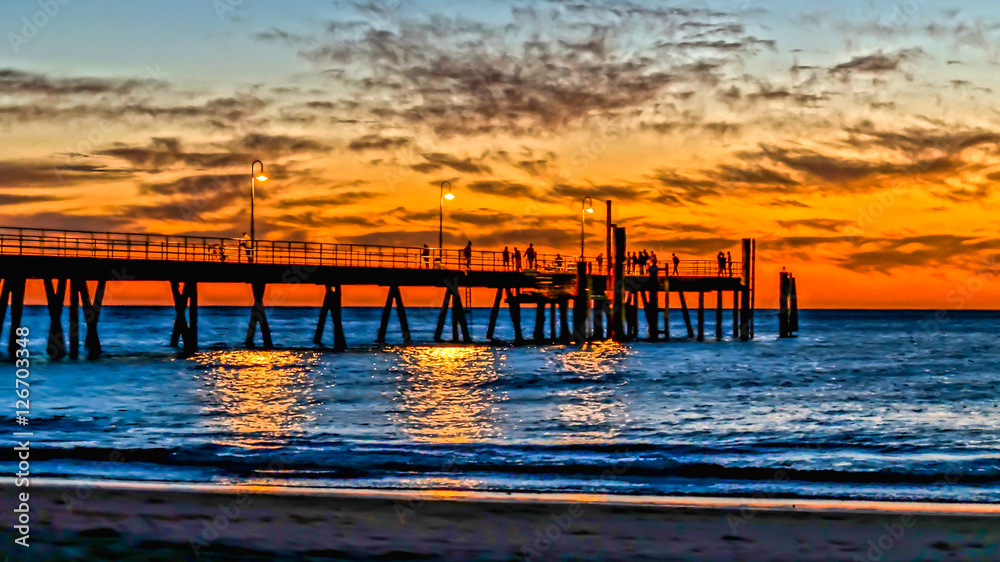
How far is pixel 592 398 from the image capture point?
27250 mm

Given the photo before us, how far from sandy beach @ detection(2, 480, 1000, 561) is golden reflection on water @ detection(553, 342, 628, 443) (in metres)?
7.99

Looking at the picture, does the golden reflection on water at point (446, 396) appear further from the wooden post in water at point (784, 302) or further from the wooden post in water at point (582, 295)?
the wooden post in water at point (784, 302)

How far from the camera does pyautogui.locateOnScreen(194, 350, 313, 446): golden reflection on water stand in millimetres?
20125

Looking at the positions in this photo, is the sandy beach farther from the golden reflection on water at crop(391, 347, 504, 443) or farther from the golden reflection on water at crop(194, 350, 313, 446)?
the golden reflection on water at crop(391, 347, 504, 443)

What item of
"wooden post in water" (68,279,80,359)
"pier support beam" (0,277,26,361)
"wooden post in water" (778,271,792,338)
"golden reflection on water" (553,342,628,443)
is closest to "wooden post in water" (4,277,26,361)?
"pier support beam" (0,277,26,361)

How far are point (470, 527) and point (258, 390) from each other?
2123cm

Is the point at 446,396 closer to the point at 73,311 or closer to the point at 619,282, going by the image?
the point at 73,311

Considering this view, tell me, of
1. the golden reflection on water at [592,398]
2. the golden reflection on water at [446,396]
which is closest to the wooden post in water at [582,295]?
the golden reflection on water at [592,398]

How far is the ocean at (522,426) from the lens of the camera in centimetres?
1326

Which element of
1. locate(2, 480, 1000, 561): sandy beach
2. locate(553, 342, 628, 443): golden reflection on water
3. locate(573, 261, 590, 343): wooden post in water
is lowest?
locate(553, 342, 628, 443): golden reflection on water

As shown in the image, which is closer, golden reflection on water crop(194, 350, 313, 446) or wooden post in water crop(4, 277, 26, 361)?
golden reflection on water crop(194, 350, 313, 446)

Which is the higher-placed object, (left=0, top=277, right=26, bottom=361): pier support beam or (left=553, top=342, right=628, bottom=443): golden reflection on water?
(left=0, top=277, right=26, bottom=361): pier support beam

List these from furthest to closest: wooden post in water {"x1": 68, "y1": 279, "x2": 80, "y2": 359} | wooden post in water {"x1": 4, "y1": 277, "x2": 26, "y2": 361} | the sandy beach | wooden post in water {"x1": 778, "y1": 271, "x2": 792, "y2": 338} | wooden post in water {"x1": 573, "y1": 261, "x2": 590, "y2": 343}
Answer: wooden post in water {"x1": 778, "y1": 271, "x2": 792, "y2": 338}, wooden post in water {"x1": 573, "y1": 261, "x2": 590, "y2": 343}, wooden post in water {"x1": 68, "y1": 279, "x2": 80, "y2": 359}, wooden post in water {"x1": 4, "y1": 277, "x2": 26, "y2": 361}, the sandy beach

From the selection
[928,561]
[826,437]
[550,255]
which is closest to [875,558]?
[928,561]
